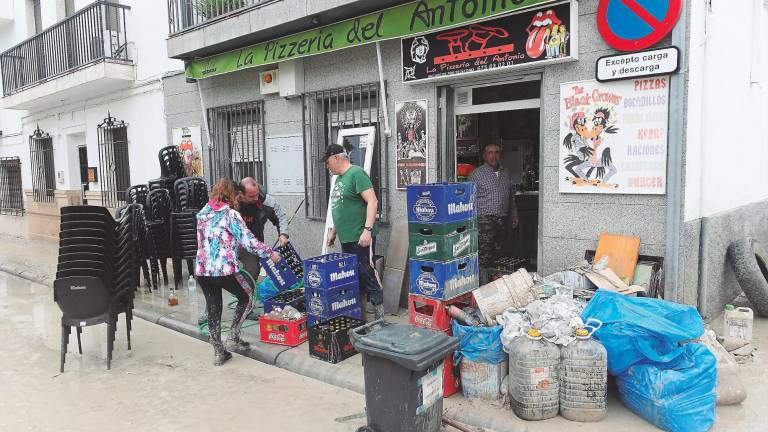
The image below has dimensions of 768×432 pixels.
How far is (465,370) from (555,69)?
306cm

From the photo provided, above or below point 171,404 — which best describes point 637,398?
above

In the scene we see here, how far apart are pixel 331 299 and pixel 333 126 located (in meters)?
3.23

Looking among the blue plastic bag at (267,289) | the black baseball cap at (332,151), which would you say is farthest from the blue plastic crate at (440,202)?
the blue plastic bag at (267,289)

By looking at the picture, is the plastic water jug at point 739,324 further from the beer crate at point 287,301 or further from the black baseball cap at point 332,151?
the beer crate at point 287,301

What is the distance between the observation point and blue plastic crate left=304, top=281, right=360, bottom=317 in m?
5.32

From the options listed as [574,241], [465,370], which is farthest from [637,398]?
[574,241]

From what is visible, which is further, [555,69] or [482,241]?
[482,241]

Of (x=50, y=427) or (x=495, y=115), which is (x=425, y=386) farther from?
(x=495, y=115)

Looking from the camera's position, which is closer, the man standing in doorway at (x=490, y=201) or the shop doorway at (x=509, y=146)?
the shop doorway at (x=509, y=146)

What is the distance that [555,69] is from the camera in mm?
5305

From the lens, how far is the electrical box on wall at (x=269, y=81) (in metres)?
8.19

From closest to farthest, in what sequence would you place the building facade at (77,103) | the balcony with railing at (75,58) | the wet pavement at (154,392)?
the wet pavement at (154,392) → the building facade at (77,103) → the balcony with railing at (75,58)

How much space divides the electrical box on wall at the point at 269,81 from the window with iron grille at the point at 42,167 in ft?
32.9

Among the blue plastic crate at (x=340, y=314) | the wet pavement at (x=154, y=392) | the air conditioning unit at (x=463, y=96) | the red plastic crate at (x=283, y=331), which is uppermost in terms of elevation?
the air conditioning unit at (x=463, y=96)
